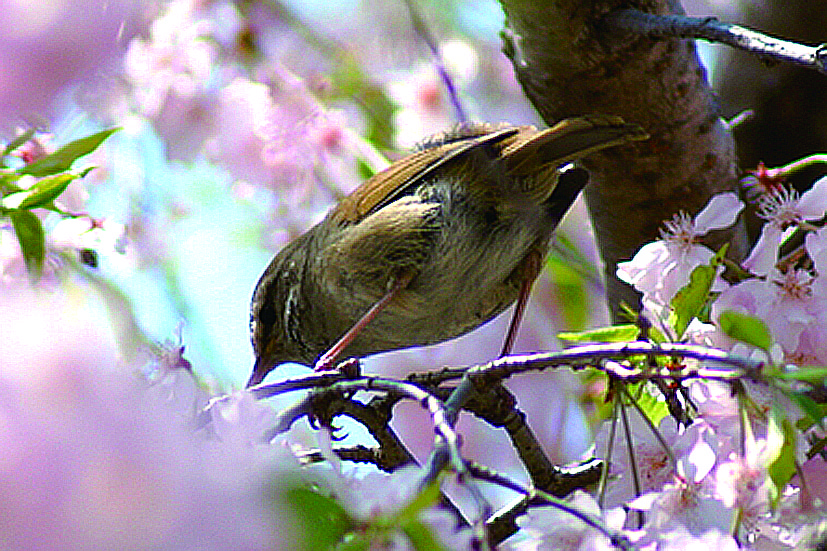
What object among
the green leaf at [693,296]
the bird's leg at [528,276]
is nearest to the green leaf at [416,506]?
the green leaf at [693,296]

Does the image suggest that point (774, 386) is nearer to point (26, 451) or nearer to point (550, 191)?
point (26, 451)

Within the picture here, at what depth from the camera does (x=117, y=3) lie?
118 cm

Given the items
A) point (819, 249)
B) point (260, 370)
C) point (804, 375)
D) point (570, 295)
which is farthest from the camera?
point (570, 295)

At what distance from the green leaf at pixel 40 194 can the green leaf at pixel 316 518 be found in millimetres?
849

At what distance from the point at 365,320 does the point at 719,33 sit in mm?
1024

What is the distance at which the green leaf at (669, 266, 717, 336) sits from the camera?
1.33m

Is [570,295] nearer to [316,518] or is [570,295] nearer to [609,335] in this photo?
[609,335]

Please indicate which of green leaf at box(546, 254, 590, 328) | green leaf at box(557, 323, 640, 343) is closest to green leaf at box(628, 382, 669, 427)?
green leaf at box(557, 323, 640, 343)

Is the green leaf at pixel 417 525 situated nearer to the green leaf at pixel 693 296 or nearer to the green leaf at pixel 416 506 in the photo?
the green leaf at pixel 416 506

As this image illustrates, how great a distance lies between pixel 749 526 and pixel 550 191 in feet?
4.08

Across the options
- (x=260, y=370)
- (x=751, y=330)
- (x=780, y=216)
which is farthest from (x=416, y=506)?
(x=260, y=370)

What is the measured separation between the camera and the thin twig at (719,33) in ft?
4.66

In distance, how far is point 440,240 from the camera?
218 cm

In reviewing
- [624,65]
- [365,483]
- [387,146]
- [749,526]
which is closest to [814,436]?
[749,526]
